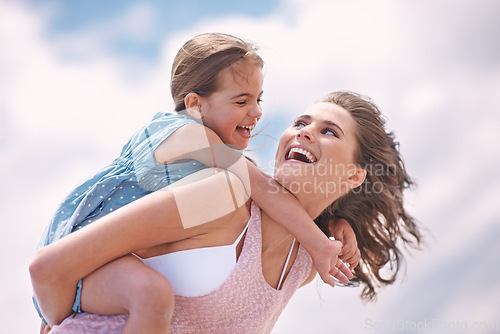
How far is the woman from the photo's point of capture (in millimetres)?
2254

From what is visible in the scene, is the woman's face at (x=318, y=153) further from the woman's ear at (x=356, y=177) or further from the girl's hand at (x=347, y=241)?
the girl's hand at (x=347, y=241)

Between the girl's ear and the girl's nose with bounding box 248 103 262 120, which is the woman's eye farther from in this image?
the girl's ear

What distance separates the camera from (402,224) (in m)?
3.87

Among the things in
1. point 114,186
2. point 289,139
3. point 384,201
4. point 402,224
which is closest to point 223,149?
point 289,139

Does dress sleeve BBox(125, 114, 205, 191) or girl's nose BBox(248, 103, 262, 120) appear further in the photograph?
girl's nose BBox(248, 103, 262, 120)

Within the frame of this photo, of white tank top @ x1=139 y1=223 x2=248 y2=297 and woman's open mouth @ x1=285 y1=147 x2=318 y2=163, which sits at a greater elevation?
woman's open mouth @ x1=285 y1=147 x2=318 y2=163

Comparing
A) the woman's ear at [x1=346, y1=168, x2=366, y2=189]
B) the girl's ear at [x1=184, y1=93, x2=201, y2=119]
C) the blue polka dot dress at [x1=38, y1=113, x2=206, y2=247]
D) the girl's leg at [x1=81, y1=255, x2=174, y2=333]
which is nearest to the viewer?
the girl's leg at [x1=81, y1=255, x2=174, y2=333]

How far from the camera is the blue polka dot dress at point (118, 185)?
258 cm

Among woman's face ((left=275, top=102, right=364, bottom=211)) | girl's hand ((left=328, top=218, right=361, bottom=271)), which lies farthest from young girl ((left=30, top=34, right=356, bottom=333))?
girl's hand ((left=328, top=218, right=361, bottom=271))

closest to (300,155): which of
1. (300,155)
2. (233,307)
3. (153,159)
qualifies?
(300,155)

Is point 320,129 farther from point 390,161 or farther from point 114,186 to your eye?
point 114,186

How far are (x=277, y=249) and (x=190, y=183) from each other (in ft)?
2.52

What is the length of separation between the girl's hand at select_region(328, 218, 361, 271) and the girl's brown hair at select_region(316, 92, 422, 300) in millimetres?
93

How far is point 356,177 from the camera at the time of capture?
3.20m
